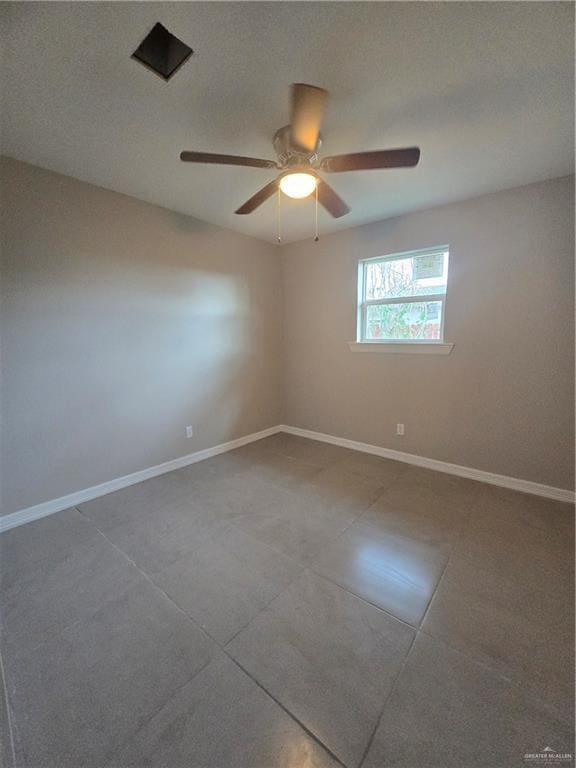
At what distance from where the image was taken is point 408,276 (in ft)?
9.93

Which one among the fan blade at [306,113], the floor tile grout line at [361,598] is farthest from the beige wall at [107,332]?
the floor tile grout line at [361,598]

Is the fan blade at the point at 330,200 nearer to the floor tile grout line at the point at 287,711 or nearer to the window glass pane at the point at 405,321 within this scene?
the window glass pane at the point at 405,321

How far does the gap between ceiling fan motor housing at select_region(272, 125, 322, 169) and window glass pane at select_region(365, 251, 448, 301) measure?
5.72ft

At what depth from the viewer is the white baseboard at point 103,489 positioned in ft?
6.96

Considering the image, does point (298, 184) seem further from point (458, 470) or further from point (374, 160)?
point (458, 470)

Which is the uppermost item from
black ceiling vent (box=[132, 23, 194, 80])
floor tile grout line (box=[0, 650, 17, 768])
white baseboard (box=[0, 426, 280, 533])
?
black ceiling vent (box=[132, 23, 194, 80])

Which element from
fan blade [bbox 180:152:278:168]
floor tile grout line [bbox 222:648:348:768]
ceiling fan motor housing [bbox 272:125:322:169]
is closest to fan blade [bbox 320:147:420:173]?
ceiling fan motor housing [bbox 272:125:322:169]

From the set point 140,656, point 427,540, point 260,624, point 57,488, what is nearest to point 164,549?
point 140,656

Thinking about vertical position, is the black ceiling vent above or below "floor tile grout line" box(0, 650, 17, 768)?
above

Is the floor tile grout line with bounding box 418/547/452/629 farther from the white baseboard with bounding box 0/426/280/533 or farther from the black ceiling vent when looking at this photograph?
the black ceiling vent

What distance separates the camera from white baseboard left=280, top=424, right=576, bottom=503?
2.39 meters

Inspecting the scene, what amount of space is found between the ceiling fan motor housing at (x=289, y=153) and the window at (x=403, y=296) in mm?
1726

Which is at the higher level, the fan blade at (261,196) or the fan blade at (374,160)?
the fan blade at (261,196)

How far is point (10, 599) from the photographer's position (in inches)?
59.7
